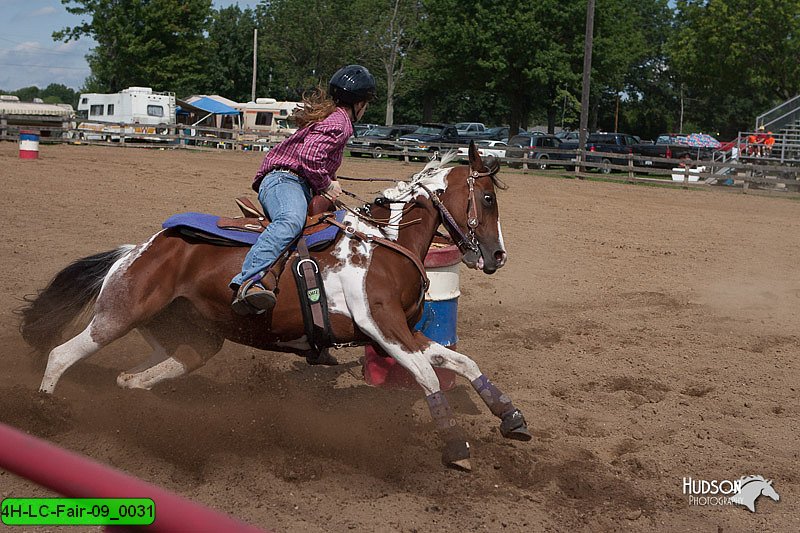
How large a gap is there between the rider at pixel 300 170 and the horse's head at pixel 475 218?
836 millimetres

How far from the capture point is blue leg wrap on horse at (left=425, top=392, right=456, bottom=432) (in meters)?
5.15

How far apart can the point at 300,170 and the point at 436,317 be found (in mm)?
1780

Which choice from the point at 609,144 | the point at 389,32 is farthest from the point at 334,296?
the point at 389,32

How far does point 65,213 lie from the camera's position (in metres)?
14.0

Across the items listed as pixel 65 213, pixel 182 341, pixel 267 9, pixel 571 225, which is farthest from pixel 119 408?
pixel 267 9

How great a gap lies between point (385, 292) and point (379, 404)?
1.50 metres

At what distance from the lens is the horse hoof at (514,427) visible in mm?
5285

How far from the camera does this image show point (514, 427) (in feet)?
17.3

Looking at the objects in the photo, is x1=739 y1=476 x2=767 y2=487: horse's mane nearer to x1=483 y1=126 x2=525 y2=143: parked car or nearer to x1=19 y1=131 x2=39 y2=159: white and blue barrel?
x1=19 y1=131 x2=39 y2=159: white and blue barrel

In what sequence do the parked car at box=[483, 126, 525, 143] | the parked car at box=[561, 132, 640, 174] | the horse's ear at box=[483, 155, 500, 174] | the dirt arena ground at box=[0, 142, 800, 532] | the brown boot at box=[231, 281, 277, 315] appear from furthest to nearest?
1. the parked car at box=[483, 126, 525, 143]
2. the parked car at box=[561, 132, 640, 174]
3. the horse's ear at box=[483, 155, 500, 174]
4. the brown boot at box=[231, 281, 277, 315]
5. the dirt arena ground at box=[0, 142, 800, 532]

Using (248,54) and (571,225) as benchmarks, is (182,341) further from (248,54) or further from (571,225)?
(248,54)

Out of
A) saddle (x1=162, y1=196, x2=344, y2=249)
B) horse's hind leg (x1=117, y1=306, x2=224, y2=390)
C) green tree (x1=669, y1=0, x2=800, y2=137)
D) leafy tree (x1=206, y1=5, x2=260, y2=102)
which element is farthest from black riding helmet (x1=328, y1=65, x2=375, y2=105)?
leafy tree (x1=206, y1=5, x2=260, y2=102)

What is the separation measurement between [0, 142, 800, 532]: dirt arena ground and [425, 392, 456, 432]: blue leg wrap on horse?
30 cm

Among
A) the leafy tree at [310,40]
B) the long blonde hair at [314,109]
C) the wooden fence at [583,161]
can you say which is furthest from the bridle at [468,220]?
the leafy tree at [310,40]
